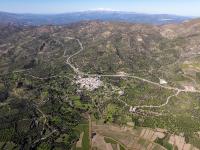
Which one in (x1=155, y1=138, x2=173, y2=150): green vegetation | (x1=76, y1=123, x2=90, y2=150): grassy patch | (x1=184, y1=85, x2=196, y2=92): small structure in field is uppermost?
(x1=184, y1=85, x2=196, y2=92): small structure in field

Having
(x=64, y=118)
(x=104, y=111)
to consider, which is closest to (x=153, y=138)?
(x=104, y=111)

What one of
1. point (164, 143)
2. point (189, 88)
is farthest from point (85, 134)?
point (189, 88)

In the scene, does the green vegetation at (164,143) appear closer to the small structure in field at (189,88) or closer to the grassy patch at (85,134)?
the grassy patch at (85,134)

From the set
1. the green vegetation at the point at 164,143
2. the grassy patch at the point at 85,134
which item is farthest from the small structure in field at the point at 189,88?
the grassy patch at the point at 85,134

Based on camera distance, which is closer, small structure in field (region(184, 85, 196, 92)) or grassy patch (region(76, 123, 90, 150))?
grassy patch (region(76, 123, 90, 150))

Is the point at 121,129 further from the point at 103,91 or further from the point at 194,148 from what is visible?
the point at 103,91

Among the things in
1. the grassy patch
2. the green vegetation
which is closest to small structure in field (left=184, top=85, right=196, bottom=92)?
the green vegetation

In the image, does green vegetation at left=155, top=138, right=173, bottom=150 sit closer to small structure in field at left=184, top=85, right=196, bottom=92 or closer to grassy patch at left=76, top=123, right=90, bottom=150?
grassy patch at left=76, top=123, right=90, bottom=150

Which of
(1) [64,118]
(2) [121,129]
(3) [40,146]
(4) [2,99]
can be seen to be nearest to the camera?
(3) [40,146]

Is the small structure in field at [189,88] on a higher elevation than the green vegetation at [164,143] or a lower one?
higher

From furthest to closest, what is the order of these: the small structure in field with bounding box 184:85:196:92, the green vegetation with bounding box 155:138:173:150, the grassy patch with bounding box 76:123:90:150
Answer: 1. the small structure in field with bounding box 184:85:196:92
2. the green vegetation with bounding box 155:138:173:150
3. the grassy patch with bounding box 76:123:90:150

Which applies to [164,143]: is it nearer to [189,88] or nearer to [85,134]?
[85,134]
